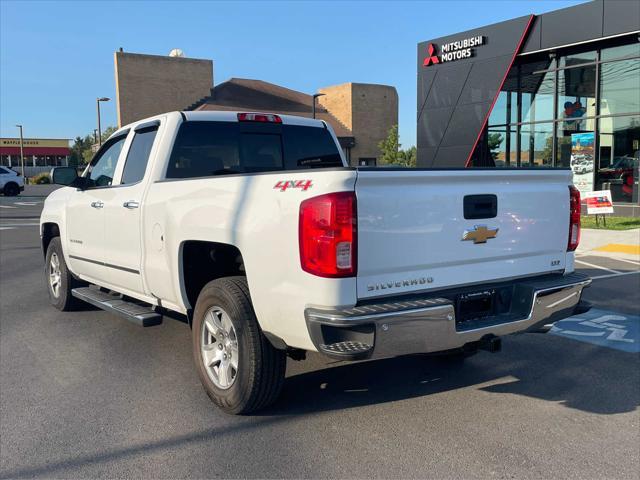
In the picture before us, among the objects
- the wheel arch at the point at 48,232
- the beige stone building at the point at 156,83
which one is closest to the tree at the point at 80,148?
the beige stone building at the point at 156,83

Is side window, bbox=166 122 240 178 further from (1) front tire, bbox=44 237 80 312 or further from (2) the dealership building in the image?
(2) the dealership building

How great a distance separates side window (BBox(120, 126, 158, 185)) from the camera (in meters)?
5.11

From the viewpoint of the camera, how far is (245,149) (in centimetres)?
532

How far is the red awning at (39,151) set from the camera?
8400cm

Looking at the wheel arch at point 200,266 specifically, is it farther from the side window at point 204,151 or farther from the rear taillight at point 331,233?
the rear taillight at point 331,233

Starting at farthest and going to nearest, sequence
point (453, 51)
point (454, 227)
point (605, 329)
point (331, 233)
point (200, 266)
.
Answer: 1. point (453, 51)
2. point (605, 329)
3. point (200, 266)
4. point (454, 227)
5. point (331, 233)

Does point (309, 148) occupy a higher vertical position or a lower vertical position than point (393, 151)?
lower

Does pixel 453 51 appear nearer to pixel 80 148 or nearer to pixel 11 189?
pixel 11 189

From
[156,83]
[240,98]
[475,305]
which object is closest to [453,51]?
[475,305]

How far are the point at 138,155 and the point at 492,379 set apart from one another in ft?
11.8

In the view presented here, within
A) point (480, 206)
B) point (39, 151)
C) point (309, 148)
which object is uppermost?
point (39, 151)

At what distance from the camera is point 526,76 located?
851 inches

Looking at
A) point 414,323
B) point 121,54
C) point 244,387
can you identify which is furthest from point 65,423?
point 121,54

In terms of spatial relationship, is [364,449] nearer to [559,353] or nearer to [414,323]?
[414,323]
